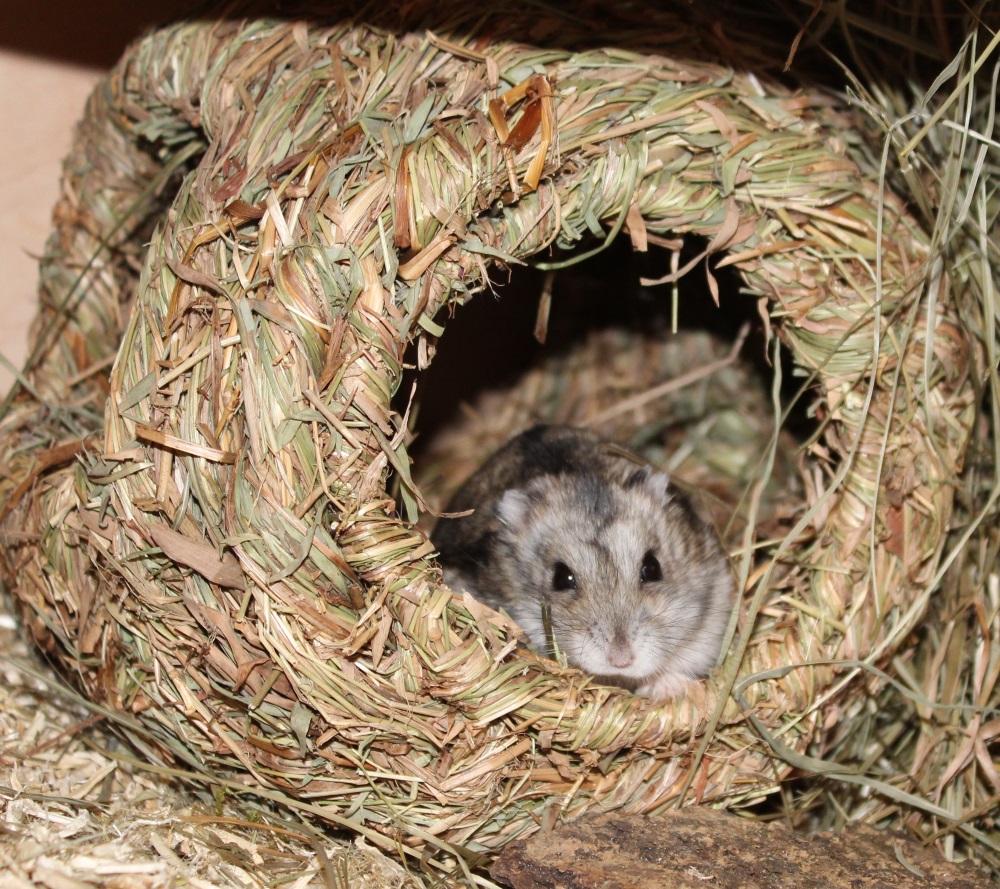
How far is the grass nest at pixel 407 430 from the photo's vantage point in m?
3.33

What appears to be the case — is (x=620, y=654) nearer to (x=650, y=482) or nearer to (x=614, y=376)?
(x=650, y=482)

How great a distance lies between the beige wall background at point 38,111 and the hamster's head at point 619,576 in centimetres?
268

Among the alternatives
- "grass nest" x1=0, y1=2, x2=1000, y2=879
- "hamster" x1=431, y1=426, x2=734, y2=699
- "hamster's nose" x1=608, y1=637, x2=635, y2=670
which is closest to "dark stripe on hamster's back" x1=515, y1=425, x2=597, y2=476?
"hamster" x1=431, y1=426, x2=734, y2=699

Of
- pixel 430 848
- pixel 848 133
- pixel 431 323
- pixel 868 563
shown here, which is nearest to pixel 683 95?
pixel 848 133

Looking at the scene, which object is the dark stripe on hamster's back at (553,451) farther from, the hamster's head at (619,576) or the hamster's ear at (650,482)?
the hamster's ear at (650,482)

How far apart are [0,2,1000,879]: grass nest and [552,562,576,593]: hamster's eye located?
572 mm

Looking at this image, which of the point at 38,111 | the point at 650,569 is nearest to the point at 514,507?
the point at 650,569

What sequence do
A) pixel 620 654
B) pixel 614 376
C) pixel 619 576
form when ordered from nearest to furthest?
pixel 620 654, pixel 619 576, pixel 614 376

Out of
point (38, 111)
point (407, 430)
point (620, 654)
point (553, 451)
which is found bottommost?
point (620, 654)

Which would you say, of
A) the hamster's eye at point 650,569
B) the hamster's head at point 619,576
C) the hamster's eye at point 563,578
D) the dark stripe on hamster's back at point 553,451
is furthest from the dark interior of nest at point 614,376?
the hamster's eye at point 563,578

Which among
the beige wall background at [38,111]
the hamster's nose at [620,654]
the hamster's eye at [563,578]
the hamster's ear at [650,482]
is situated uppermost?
the beige wall background at [38,111]

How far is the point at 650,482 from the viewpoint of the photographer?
4469mm

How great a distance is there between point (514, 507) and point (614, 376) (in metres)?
2.20

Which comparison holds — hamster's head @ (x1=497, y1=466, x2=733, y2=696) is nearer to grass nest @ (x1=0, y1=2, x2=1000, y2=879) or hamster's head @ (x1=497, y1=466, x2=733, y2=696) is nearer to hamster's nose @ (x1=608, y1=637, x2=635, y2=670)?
hamster's nose @ (x1=608, y1=637, x2=635, y2=670)
